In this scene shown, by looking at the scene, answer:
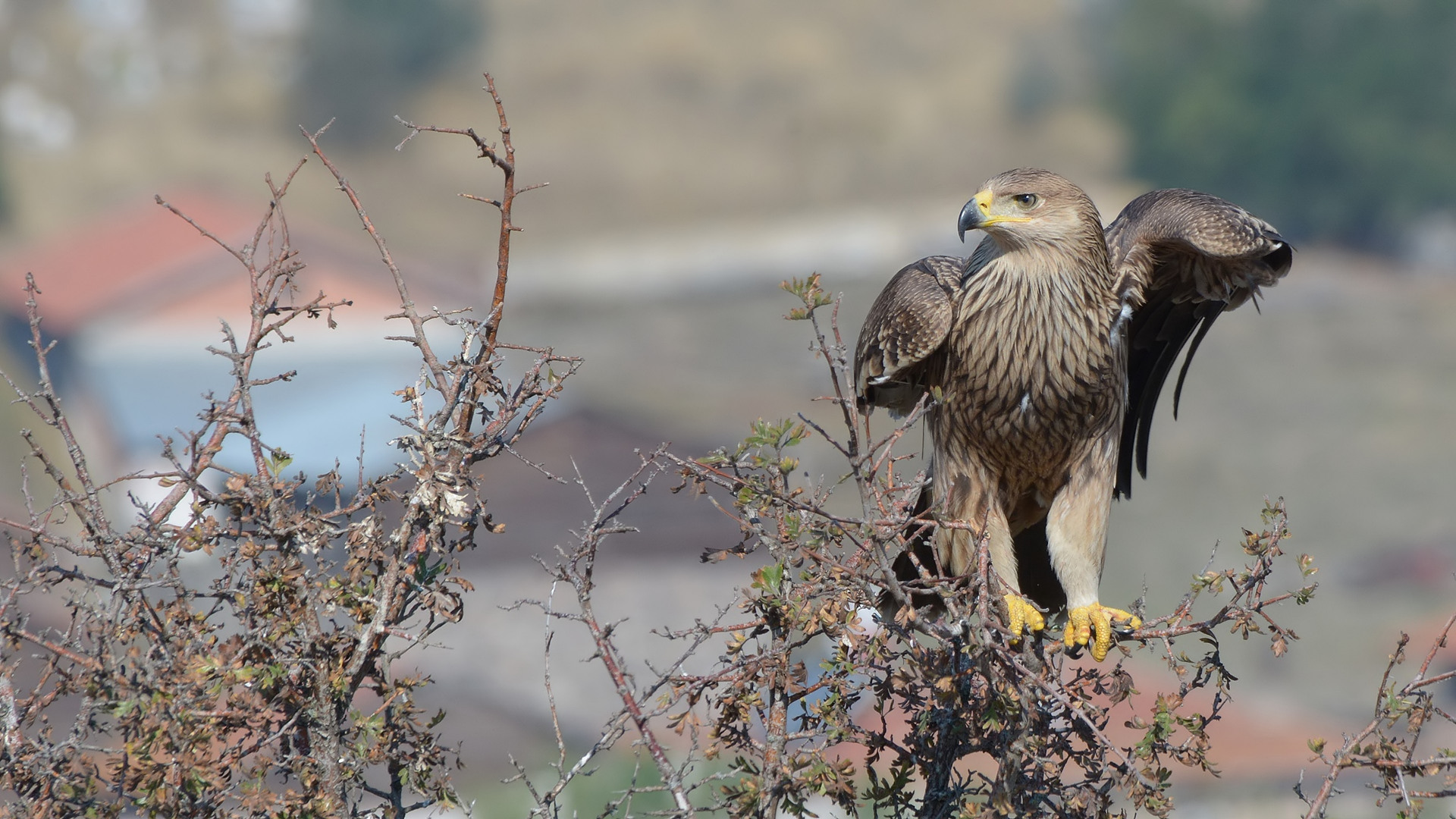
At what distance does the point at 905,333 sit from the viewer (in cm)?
440

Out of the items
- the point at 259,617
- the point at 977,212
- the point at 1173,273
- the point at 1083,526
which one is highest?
the point at 1173,273

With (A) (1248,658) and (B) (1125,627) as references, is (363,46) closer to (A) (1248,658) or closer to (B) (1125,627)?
(A) (1248,658)

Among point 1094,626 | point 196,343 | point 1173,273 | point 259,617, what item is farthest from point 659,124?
point 259,617

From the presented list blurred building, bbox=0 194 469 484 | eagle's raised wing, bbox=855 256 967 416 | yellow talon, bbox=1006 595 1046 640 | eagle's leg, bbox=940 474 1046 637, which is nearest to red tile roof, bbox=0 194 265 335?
blurred building, bbox=0 194 469 484

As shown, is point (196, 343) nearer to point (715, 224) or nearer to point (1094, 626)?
point (715, 224)

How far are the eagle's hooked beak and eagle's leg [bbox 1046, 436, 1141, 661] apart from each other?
82cm

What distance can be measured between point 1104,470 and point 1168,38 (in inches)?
2600

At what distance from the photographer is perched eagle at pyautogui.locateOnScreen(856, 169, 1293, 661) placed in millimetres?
4352

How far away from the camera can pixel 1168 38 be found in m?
65.3

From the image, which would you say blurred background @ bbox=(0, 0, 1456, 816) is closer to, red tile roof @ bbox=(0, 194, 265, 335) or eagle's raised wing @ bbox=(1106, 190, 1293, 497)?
red tile roof @ bbox=(0, 194, 265, 335)

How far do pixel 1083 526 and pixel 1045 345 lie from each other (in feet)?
2.04

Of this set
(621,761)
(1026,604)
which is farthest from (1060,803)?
Answer: (621,761)

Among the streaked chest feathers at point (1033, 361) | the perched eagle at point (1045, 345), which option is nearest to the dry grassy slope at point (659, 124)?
the perched eagle at point (1045, 345)

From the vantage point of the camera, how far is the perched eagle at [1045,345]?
4.35m
